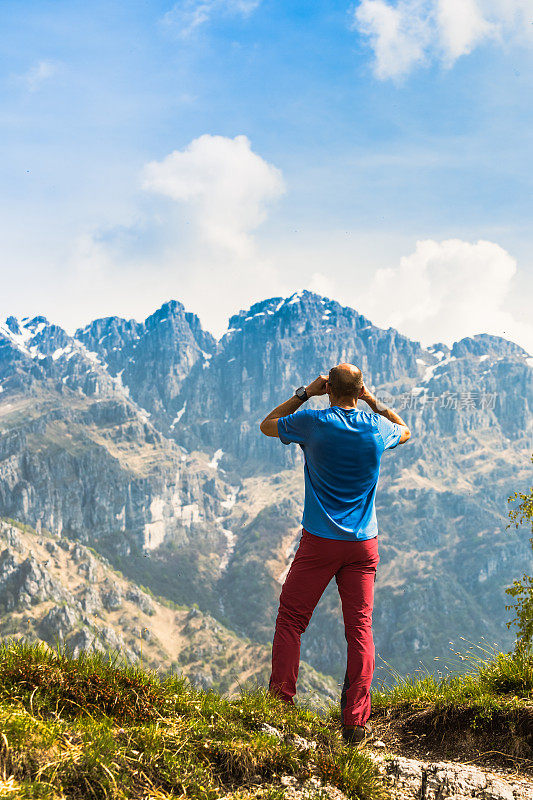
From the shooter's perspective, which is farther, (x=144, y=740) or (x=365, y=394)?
(x=365, y=394)

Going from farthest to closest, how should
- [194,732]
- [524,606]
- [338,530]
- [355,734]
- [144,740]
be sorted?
[524,606]
[338,530]
[355,734]
[194,732]
[144,740]

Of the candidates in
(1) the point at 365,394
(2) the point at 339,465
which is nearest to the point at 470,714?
(2) the point at 339,465

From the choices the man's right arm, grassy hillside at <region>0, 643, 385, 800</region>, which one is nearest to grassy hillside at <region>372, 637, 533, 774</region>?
grassy hillside at <region>0, 643, 385, 800</region>

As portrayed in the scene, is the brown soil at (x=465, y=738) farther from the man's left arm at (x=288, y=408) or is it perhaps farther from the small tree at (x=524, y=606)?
the man's left arm at (x=288, y=408)

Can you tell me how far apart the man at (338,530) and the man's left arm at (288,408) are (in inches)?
7.6

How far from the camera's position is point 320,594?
508cm

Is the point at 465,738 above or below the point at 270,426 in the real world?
below

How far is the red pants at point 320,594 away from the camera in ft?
16.3

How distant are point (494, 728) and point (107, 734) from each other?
11.0 ft

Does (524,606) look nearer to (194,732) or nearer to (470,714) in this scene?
(470,714)

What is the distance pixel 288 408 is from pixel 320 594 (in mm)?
1885

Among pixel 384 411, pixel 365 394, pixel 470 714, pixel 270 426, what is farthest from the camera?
pixel 384 411

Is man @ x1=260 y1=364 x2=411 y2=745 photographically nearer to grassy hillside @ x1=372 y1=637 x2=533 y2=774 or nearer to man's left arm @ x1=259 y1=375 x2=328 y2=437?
man's left arm @ x1=259 y1=375 x2=328 y2=437

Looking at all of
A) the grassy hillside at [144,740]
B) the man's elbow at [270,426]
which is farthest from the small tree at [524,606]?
the man's elbow at [270,426]
